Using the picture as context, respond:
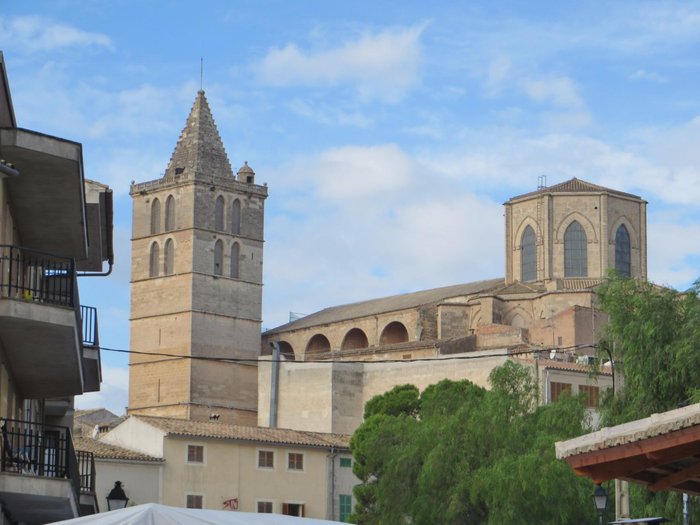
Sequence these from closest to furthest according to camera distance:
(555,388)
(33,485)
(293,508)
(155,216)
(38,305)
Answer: (38,305) → (33,485) → (293,508) → (555,388) → (155,216)

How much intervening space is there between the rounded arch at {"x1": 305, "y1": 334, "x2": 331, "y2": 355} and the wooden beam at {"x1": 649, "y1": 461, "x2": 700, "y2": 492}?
84.9 m

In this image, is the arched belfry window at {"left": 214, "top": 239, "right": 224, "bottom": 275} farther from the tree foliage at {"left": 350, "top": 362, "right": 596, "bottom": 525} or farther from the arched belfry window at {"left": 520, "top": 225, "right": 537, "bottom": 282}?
the tree foliage at {"left": 350, "top": 362, "right": 596, "bottom": 525}

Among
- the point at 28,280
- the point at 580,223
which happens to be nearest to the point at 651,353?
the point at 28,280

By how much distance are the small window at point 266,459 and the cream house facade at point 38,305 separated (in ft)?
111

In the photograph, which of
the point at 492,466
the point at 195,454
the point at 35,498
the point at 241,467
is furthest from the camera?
the point at 241,467

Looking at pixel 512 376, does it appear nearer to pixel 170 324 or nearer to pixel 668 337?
pixel 668 337

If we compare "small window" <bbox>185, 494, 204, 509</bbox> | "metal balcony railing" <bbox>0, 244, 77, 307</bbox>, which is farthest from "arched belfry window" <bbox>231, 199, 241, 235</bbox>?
"metal balcony railing" <bbox>0, 244, 77, 307</bbox>

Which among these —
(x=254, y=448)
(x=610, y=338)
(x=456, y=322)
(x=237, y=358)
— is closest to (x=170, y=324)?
(x=237, y=358)

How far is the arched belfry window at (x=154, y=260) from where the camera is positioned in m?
96.3

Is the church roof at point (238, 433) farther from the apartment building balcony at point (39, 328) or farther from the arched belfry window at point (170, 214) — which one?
the arched belfry window at point (170, 214)

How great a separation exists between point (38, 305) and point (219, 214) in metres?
81.1

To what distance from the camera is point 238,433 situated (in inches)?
2138

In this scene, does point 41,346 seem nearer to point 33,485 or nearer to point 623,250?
point 33,485

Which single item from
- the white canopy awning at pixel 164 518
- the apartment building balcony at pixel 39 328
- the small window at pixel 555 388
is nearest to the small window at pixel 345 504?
the small window at pixel 555 388
